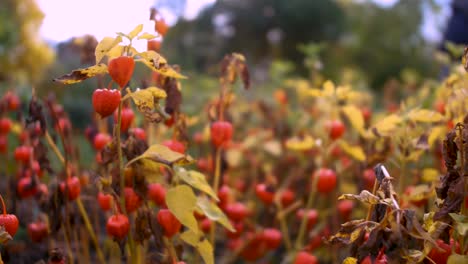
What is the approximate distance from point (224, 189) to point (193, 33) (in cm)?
835

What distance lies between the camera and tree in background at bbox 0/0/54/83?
7815 millimetres

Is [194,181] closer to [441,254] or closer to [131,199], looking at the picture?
[131,199]

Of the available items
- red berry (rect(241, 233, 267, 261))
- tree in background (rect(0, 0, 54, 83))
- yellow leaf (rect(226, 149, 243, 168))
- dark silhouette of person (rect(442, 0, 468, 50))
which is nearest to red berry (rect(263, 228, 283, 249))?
red berry (rect(241, 233, 267, 261))

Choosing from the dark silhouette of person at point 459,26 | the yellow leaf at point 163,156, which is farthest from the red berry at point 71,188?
the dark silhouette of person at point 459,26

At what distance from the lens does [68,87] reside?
478 centimetres

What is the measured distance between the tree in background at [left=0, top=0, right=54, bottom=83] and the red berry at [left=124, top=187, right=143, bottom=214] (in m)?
7.14

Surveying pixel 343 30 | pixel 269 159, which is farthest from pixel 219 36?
pixel 269 159

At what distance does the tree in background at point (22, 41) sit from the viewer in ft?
25.6

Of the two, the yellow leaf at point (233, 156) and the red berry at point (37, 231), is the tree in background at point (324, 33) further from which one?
the red berry at point (37, 231)

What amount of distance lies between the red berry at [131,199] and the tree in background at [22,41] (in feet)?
23.4

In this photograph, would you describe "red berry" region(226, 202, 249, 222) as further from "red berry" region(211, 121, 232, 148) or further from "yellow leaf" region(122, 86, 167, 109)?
"yellow leaf" region(122, 86, 167, 109)

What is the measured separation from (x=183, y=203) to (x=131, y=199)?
151 millimetres

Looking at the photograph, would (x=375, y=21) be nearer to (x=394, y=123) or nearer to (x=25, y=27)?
(x=25, y=27)

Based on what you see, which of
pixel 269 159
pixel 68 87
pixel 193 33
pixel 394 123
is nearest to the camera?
pixel 394 123
